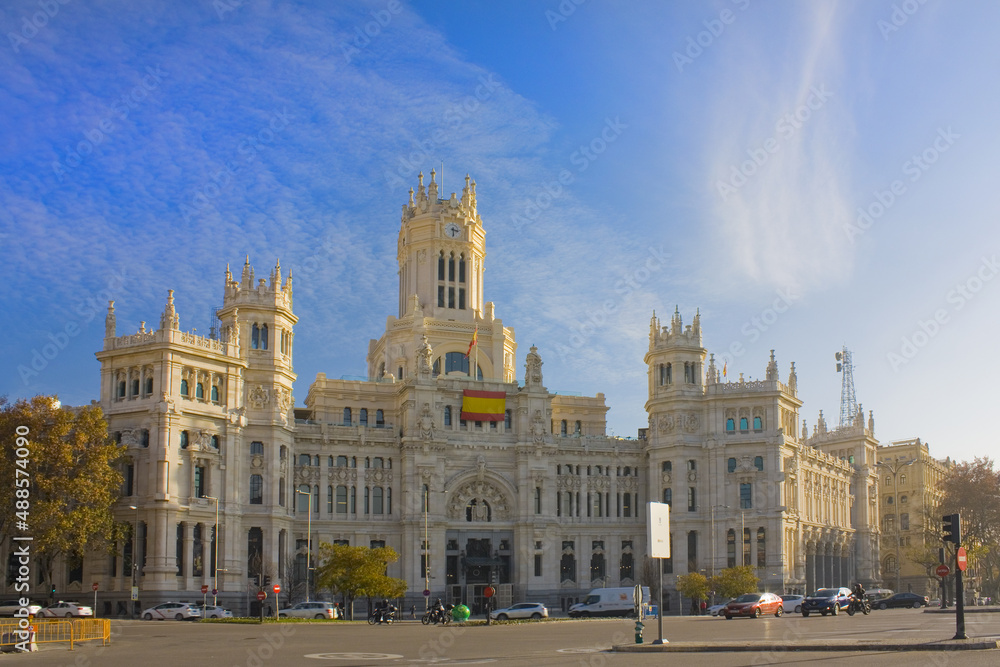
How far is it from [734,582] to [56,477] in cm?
5433

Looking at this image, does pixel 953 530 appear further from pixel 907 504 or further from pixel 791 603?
pixel 907 504

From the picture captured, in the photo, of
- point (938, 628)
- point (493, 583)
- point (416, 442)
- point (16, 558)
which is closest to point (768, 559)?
point (493, 583)

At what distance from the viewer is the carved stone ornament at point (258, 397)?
314ft

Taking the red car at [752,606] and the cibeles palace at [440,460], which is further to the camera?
the cibeles palace at [440,460]

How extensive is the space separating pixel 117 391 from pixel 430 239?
1643 inches

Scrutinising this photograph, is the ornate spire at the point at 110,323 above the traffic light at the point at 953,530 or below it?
above

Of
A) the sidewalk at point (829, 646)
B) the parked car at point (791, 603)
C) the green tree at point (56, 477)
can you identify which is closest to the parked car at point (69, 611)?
the green tree at point (56, 477)

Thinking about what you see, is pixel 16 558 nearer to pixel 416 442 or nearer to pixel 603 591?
pixel 416 442

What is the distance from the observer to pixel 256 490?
94.8 metres

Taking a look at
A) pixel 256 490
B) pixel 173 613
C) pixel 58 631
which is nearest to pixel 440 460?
pixel 256 490

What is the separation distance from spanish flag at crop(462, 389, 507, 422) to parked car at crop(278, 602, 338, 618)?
30143 mm

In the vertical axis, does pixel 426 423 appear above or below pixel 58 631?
above

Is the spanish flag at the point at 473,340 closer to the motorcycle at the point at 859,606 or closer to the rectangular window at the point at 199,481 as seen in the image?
the rectangular window at the point at 199,481

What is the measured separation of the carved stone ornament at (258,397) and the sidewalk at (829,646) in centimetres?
6009
